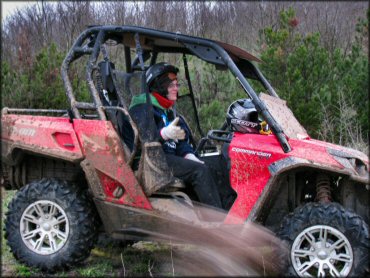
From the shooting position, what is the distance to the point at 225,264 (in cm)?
179

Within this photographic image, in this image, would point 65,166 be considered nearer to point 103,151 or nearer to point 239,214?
point 103,151

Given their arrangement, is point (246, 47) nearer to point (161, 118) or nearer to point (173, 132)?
point (161, 118)

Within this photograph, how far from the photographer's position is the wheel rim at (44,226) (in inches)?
184

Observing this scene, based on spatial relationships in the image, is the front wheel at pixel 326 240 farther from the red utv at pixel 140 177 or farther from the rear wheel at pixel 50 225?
the rear wheel at pixel 50 225

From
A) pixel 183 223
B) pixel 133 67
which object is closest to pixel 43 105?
pixel 133 67

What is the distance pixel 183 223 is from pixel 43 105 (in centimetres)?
550

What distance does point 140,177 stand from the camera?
4.57 meters

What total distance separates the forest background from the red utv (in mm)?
3969

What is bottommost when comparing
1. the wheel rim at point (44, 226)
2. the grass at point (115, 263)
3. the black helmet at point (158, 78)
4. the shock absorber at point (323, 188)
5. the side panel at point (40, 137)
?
the grass at point (115, 263)

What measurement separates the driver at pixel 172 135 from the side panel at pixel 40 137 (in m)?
0.58

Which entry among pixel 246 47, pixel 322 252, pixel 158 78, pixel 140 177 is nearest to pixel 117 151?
pixel 140 177

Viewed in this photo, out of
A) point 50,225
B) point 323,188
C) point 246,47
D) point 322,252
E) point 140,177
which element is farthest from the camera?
point 246,47

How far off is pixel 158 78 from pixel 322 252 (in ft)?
6.68

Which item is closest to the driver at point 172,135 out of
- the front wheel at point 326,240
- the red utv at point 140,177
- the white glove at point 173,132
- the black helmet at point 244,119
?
the white glove at point 173,132
